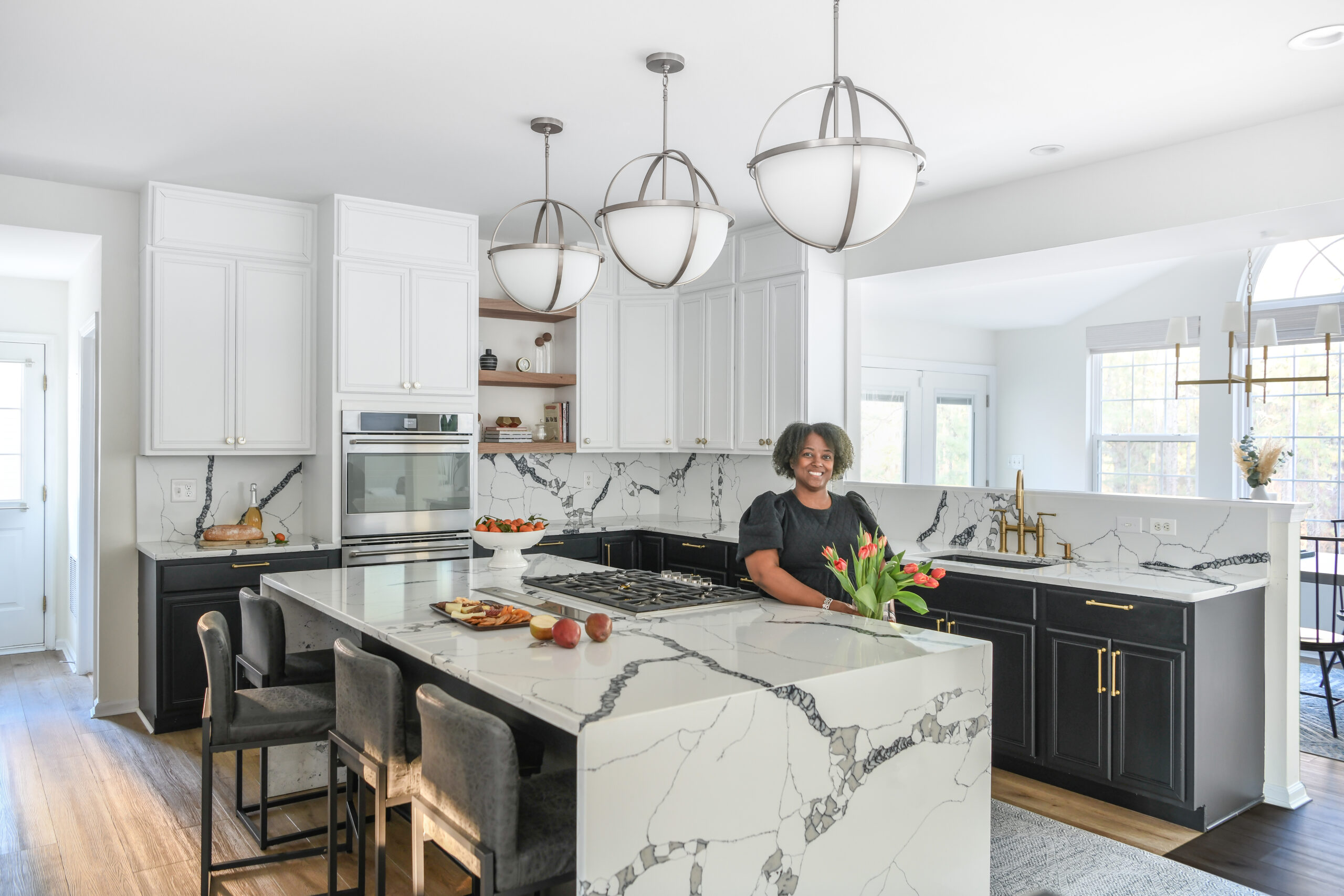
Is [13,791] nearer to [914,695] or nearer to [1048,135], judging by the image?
[914,695]

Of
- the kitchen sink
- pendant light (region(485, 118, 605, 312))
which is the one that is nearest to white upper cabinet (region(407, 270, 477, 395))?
pendant light (region(485, 118, 605, 312))

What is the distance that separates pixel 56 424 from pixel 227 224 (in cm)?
258

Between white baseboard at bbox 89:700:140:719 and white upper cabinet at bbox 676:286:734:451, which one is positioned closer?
white baseboard at bbox 89:700:140:719

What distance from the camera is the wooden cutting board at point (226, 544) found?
4.55 m

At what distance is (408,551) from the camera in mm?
4977

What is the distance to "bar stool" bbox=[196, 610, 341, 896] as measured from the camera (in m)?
2.64

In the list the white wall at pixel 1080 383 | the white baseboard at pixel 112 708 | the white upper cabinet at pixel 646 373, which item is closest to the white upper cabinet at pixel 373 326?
the white upper cabinet at pixel 646 373

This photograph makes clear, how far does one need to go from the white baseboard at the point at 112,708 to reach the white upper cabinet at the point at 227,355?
1.32 meters

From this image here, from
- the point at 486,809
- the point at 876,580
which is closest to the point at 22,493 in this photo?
the point at 486,809

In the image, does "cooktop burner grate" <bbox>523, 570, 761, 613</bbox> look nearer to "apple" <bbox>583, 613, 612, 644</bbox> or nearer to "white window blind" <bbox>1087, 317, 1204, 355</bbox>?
"apple" <bbox>583, 613, 612, 644</bbox>

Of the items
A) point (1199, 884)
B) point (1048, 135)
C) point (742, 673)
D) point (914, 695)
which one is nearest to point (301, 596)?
point (742, 673)

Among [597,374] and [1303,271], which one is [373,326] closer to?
[597,374]

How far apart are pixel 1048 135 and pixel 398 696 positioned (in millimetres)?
3246

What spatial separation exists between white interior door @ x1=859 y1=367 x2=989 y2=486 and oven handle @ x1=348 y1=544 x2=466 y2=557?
342cm
